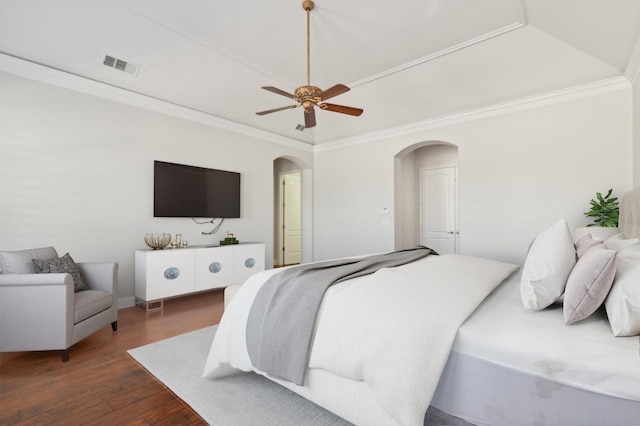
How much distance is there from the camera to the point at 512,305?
1592 millimetres

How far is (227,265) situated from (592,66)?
5.07m

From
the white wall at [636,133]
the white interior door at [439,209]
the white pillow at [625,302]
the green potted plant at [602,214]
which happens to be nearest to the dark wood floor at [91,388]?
the white pillow at [625,302]

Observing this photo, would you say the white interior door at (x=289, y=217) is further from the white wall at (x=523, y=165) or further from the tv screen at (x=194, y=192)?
the white wall at (x=523, y=165)

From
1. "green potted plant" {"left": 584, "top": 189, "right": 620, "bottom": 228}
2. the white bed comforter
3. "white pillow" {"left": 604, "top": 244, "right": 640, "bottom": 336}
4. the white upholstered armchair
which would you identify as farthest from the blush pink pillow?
the white upholstered armchair

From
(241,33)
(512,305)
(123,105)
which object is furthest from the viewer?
(123,105)

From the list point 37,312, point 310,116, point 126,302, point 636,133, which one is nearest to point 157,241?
point 126,302

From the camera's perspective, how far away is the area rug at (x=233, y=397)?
1.66 meters

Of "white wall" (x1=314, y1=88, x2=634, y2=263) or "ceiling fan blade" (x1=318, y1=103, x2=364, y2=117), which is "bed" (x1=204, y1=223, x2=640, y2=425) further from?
"white wall" (x1=314, y1=88, x2=634, y2=263)

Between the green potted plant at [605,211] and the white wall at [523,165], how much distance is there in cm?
17

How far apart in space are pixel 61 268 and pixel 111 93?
228 cm

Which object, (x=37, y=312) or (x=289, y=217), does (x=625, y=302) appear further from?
(x=289, y=217)

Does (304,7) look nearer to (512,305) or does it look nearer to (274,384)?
(512,305)

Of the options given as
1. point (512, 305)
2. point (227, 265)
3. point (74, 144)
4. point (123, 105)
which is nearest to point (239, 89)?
point (123, 105)

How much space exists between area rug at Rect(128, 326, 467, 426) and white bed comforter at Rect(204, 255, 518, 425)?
0.16 meters
